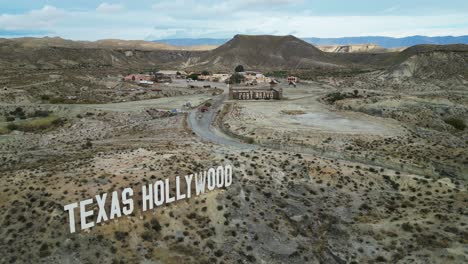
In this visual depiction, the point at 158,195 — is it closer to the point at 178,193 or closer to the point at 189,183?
the point at 178,193

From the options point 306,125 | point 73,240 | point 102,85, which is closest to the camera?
point 73,240

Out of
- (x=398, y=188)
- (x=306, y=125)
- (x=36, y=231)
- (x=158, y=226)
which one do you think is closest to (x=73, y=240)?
(x=36, y=231)

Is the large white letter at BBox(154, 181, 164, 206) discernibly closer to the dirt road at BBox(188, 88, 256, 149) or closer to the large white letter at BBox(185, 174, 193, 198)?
the large white letter at BBox(185, 174, 193, 198)

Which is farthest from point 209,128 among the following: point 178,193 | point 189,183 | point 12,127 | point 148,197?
point 148,197

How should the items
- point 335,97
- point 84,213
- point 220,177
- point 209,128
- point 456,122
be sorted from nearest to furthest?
point 84,213, point 220,177, point 209,128, point 456,122, point 335,97

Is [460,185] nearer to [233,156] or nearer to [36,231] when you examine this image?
[233,156]

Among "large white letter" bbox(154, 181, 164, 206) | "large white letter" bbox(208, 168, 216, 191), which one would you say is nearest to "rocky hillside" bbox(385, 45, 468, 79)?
"large white letter" bbox(208, 168, 216, 191)

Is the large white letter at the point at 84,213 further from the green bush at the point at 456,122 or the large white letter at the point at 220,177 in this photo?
the green bush at the point at 456,122
